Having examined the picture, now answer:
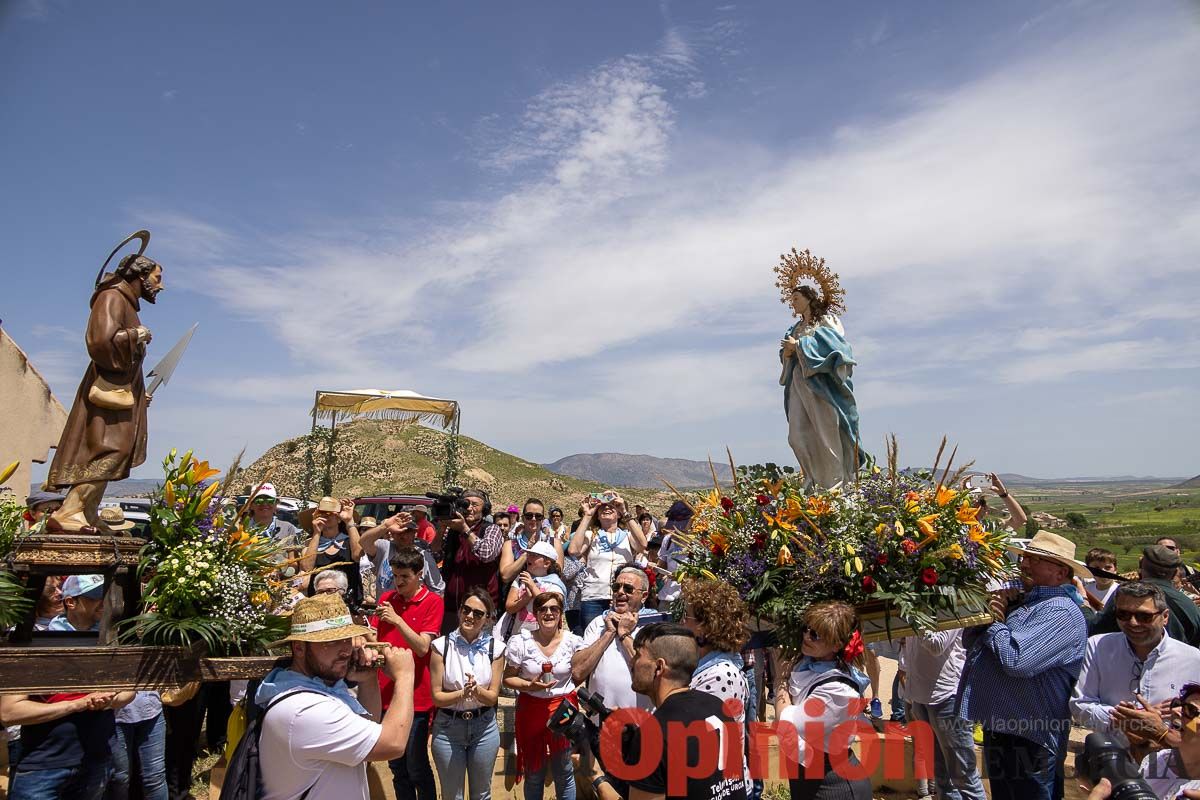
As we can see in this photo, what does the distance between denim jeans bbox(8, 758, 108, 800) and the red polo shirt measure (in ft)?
5.44

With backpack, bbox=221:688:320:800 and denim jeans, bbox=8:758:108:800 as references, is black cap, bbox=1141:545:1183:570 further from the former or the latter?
denim jeans, bbox=8:758:108:800

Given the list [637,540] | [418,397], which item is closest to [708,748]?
[637,540]

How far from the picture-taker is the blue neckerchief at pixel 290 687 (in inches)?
121

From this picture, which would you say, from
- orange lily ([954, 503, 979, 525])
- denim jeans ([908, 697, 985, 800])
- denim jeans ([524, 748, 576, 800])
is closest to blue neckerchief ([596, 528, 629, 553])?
denim jeans ([524, 748, 576, 800])

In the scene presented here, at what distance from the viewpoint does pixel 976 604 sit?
4047 millimetres

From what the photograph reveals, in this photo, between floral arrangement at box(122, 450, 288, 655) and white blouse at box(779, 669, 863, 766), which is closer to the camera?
floral arrangement at box(122, 450, 288, 655)

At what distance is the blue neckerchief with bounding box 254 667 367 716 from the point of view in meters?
3.07

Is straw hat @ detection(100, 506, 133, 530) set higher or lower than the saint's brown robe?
lower

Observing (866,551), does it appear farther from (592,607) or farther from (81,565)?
(592,607)

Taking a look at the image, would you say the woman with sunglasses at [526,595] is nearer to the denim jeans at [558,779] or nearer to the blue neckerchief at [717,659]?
the denim jeans at [558,779]

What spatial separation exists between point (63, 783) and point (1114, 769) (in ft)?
17.1

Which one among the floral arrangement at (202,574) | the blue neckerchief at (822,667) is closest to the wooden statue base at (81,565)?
the floral arrangement at (202,574)

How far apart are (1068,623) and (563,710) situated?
2986 millimetres

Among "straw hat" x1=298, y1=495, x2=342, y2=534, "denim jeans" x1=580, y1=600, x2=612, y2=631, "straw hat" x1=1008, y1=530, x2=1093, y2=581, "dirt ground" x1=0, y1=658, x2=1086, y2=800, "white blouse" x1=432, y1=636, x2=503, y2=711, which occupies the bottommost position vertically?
"dirt ground" x1=0, y1=658, x2=1086, y2=800
